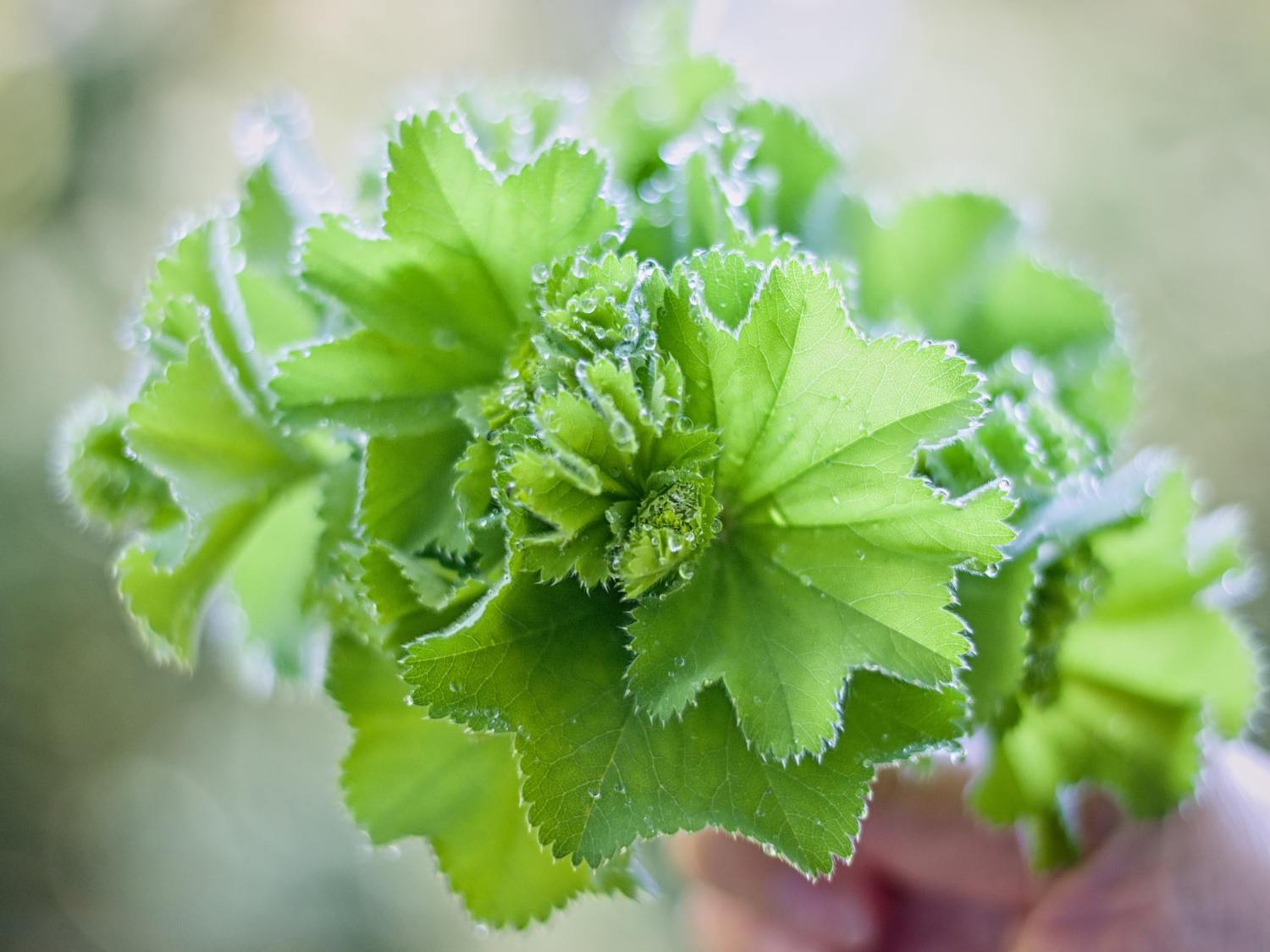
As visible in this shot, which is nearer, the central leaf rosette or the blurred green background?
the central leaf rosette

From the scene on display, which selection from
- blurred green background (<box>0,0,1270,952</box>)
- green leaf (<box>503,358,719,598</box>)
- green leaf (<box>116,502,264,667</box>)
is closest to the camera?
green leaf (<box>503,358,719,598</box>)

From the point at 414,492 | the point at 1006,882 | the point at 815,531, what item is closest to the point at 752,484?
the point at 815,531

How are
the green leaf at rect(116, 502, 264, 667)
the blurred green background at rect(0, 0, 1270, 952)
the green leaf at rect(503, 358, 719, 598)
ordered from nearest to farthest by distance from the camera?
the green leaf at rect(503, 358, 719, 598), the green leaf at rect(116, 502, 264, 667), the blurred green background at rect(0, 0, 1270, 952)

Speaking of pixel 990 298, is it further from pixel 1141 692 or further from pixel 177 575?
pixel 177 575

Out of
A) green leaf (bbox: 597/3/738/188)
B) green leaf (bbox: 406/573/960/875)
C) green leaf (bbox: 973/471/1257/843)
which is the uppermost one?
green leaf (bbox: 597/3/738/188)

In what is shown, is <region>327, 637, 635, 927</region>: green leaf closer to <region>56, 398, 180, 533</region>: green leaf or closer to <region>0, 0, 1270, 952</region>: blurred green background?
<region>56, 398, 180, 533</region>: green leaf

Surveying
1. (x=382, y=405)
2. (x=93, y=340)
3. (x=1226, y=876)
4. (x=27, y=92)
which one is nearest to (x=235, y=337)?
(x=382, y=405)

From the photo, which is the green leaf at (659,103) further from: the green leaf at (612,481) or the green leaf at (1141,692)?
the green leaf at (1141,692)

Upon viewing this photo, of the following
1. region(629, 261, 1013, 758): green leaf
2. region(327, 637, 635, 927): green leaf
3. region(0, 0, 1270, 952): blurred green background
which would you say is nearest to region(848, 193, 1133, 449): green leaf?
region(629, 261, 1013, 758): green leaf

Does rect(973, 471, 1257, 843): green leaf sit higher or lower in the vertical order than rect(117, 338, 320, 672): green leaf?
lower
